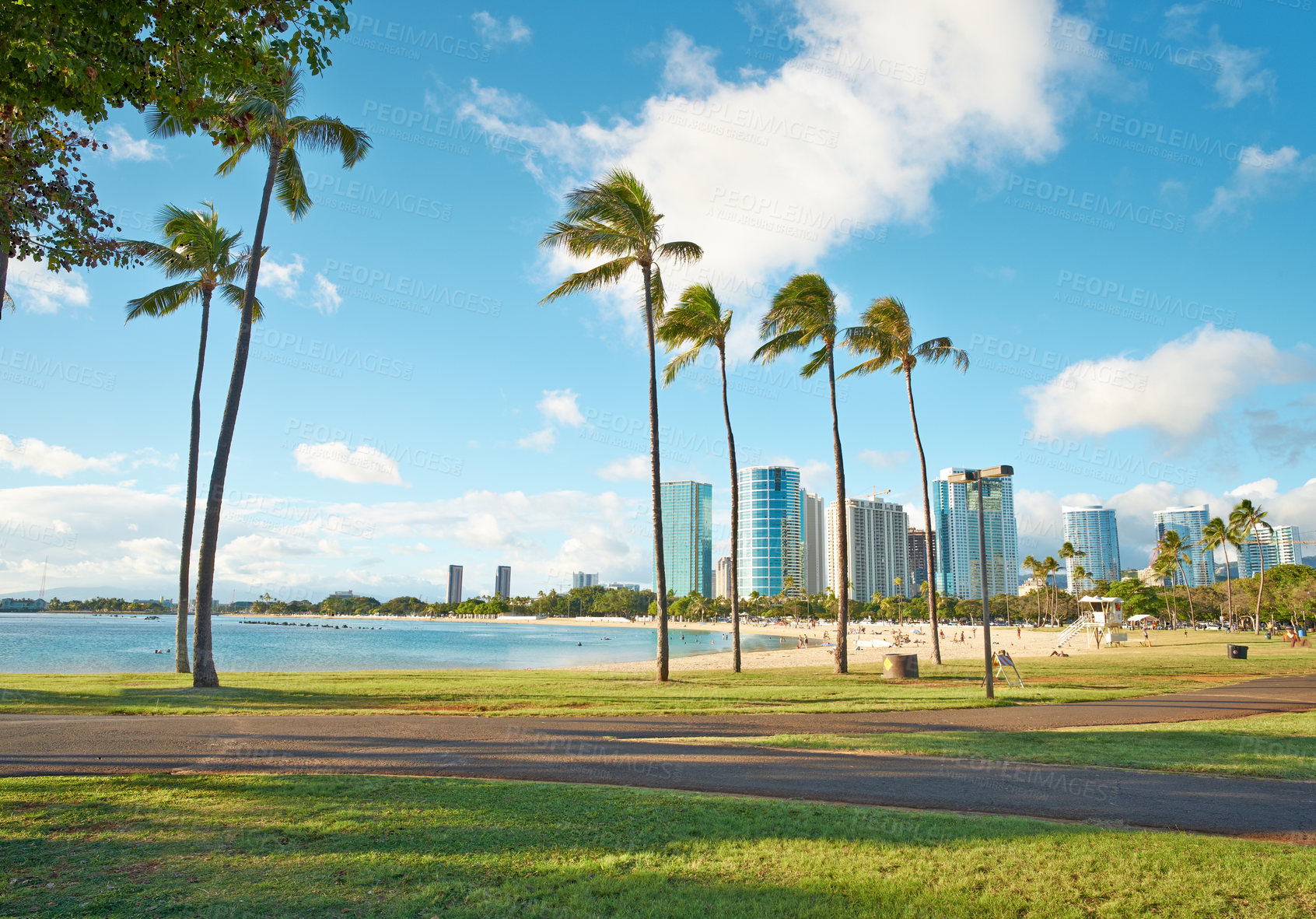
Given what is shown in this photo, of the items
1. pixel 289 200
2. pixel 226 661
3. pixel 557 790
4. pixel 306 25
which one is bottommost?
pixel 226 661

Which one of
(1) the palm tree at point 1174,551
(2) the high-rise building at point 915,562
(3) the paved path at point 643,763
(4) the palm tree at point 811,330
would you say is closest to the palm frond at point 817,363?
(4) the palm tree at point 811,330

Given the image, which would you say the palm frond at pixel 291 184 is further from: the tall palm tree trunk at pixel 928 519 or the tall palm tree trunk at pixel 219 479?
the tall palm tree trunk at pixel 928 519

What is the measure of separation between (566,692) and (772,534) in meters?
166

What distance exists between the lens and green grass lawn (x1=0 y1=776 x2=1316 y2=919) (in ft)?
14.8

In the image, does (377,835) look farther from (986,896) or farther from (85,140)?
(85,140)

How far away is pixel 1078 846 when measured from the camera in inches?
225

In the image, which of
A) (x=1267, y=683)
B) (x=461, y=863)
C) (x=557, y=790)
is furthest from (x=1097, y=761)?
(x=1267, y=683)

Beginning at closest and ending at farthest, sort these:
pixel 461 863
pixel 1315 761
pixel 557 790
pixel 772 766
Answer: pixel 461 863, pixel 557 790, pixel 772 766, pixel 1315 761

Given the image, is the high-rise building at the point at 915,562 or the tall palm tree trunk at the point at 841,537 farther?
the high-rise building at the point at 915,562

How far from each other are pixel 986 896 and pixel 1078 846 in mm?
1527

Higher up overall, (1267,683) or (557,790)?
(557,790)

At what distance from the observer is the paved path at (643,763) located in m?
7.31

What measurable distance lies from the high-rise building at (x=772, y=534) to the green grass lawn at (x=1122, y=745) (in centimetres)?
15595

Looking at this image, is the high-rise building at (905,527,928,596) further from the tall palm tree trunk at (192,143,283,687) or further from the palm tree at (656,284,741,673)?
the tall palm tree trunk at (192,143,283,687)
